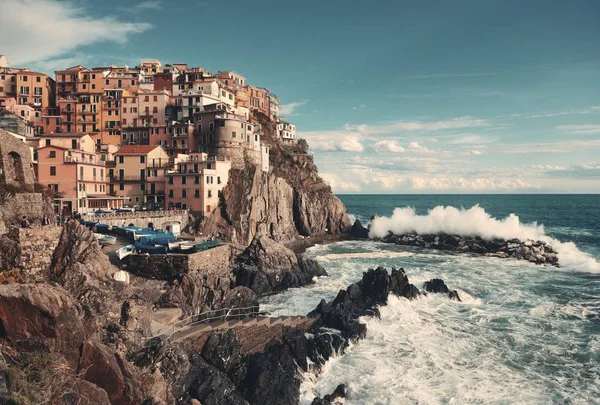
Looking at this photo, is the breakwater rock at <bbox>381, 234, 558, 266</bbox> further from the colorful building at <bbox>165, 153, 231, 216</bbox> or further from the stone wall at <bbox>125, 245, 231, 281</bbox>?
the stone wall at <bbox>125, 245, 231, 281</bbox>

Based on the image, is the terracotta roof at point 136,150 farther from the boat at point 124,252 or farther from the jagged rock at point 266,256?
the boat at point 124,252

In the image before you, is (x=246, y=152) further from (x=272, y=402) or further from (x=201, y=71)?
(x=272, y=402)

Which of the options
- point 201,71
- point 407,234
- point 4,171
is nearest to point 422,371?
point 4,171

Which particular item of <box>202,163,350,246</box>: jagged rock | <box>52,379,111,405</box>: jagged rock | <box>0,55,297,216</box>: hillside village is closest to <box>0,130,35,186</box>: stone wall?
<box>0,55,297,216</box>: hillside village

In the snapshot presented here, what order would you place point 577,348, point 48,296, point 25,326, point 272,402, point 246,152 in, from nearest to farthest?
point 25,326
point 48,296
point 272,402
point 577,348
point 246,152

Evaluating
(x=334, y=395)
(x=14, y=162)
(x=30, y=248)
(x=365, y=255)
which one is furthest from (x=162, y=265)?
(x=365, y=255)

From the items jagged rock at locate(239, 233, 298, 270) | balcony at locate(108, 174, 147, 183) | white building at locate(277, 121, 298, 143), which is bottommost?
jagged rock at locate(239, 233, 298, 270)

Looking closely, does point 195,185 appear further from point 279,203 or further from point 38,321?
point 38,321

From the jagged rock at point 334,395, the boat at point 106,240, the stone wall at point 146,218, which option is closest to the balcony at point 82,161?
the stone wall at point 146,218
